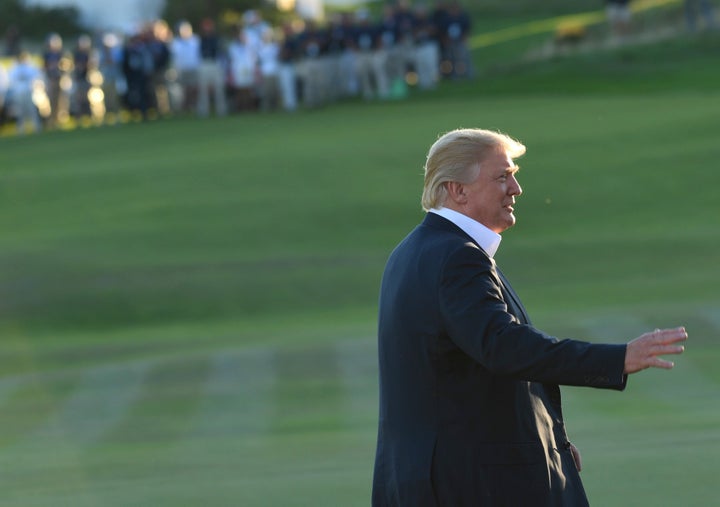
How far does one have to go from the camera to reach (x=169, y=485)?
28.7ft

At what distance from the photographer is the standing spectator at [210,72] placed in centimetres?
3553

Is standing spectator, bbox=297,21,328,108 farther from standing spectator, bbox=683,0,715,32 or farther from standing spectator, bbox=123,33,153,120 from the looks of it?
standing spectator, bbox=683,0,715,32

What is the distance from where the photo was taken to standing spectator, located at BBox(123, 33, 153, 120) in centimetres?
3538

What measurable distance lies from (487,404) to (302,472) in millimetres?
4379

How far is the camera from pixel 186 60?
118ft

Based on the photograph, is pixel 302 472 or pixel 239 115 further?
pixel 239 115

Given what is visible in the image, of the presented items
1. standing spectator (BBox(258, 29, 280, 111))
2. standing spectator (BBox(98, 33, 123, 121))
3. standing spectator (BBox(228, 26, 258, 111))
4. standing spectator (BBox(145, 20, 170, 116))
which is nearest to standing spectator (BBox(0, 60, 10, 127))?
standing spectator (BBox(98, 33, 123, 121))

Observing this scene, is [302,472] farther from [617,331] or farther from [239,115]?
[239,115]

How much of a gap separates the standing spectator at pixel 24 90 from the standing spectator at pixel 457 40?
9.52m

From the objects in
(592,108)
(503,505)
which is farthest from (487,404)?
(592,108)

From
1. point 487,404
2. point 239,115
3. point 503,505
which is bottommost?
point 239,115

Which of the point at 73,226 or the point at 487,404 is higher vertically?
the point at 487,404

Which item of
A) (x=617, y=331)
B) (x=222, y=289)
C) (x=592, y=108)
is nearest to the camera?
(x=617, y=331)

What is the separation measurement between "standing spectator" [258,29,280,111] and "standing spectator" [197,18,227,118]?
94cm
